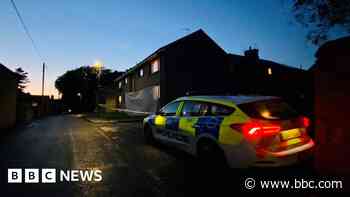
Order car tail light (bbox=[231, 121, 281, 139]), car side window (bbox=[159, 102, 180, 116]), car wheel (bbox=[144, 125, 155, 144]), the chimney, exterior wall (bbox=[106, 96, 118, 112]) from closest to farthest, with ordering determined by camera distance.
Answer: car tail light (bbox=[231, 121, 281, 139]) → car side window (bbox=[159, 102, 180, 116]) → car wheel (bbox=[144, 125, 155, 144]) → the chimney → exterior wall (bbox=[106, 96, 118, 112])

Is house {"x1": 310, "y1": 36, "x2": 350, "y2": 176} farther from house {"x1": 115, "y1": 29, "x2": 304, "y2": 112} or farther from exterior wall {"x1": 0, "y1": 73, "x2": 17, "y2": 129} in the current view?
exterior wall {"x1": 0, "y1": 73, "x2": 17, "y2": 129}

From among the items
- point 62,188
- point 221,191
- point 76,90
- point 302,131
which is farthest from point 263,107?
point 76,90

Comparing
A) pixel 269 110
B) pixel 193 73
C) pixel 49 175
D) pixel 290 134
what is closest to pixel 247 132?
pixel 269 110

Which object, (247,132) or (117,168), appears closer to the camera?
(247,132)

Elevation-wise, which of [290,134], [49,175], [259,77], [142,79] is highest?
[259,77]

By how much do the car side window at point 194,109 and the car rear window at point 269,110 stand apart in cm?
106

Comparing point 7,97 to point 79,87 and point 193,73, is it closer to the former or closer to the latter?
point 193,73

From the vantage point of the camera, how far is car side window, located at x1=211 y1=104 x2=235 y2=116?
483 centimetres

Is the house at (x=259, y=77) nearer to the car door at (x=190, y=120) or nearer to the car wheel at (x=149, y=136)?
the car wheel at (x=149, y=136)

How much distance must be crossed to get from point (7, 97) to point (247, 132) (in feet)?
51.8

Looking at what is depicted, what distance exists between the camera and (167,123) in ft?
22.8

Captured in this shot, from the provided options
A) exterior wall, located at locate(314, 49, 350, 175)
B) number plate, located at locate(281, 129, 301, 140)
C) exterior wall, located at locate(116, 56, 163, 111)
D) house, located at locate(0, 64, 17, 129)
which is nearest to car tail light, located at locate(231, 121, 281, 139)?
number plate, located at locate(281, 129, 301, 140)

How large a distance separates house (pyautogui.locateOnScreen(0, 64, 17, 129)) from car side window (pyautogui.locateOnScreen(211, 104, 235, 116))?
1335 cm

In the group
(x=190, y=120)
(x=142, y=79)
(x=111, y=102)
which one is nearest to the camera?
(x=190, y=120)
